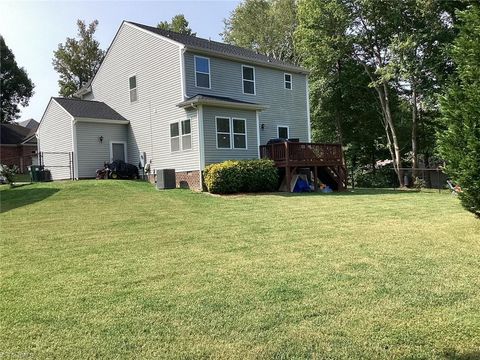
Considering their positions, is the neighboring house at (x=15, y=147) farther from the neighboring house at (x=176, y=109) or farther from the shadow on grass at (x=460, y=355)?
the shadow on grass at (x=460, y=355)

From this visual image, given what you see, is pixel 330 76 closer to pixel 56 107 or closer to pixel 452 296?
pixel 56 107

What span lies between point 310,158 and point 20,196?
411 inches

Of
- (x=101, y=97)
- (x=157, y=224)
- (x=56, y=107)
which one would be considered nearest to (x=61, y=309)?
(x=157, y=224)

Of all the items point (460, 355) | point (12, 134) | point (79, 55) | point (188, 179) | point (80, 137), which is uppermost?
point (79, 55)

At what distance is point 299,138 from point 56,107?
11688mm

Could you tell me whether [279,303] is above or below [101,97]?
below

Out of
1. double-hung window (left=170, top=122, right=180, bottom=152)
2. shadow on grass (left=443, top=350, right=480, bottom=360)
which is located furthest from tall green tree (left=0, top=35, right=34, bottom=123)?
shadow on grass (left=443, top=350, right=480, bottom=360)

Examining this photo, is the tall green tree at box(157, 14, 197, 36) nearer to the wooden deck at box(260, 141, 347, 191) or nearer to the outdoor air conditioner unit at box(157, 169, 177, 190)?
the wooden deck at box(260, 141, 347, 191)

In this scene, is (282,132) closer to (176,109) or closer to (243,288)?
(176,109)

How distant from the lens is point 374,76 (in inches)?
1003

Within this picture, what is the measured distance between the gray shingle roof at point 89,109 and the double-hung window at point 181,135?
12.5ft

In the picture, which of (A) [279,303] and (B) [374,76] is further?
(B) [374,76]

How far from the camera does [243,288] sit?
4.54 metres

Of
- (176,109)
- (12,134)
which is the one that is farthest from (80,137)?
(12,134)
